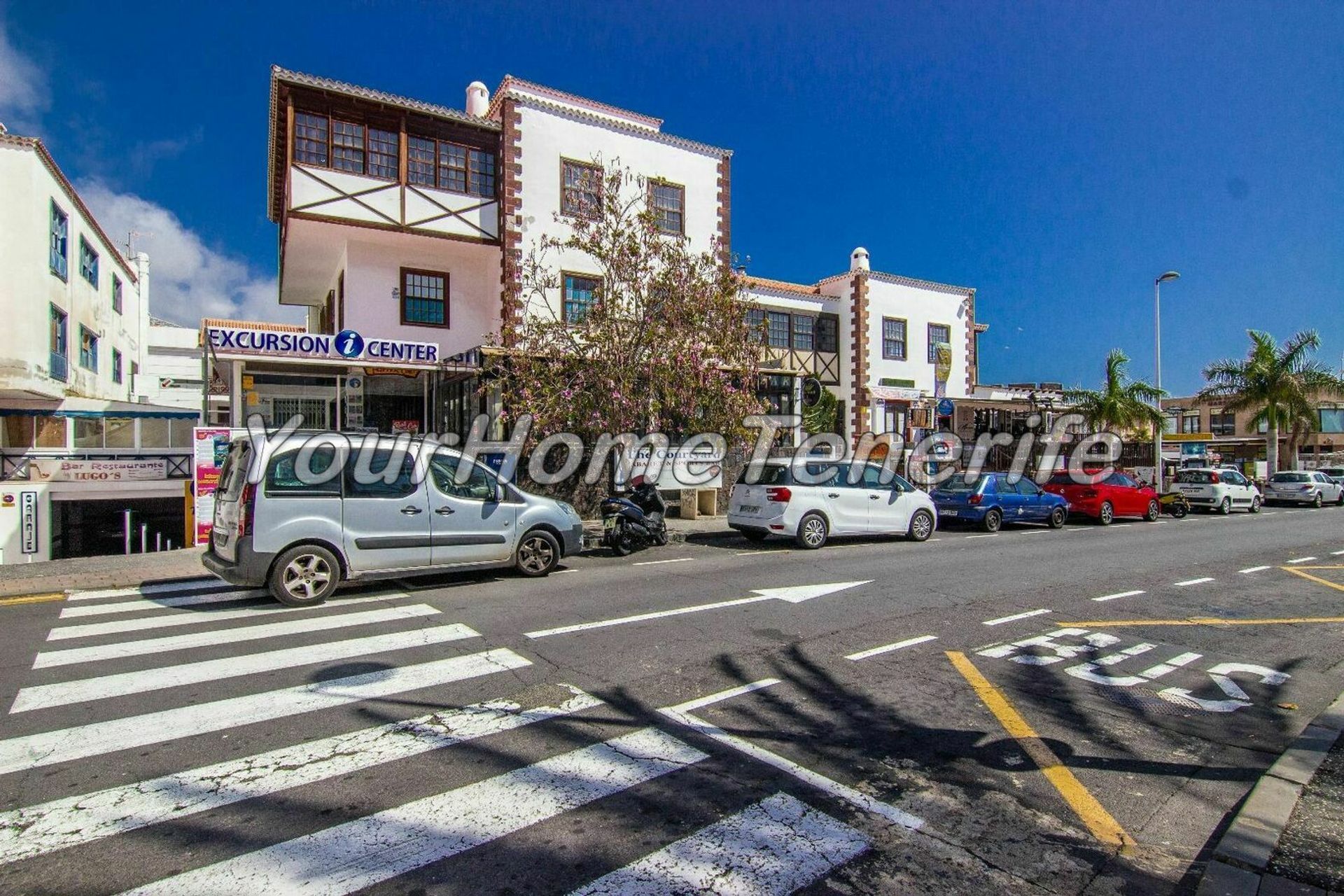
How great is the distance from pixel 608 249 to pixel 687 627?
9.96 meters

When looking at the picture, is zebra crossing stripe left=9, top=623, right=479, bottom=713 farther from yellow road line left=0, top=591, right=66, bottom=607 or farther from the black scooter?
the black scooter

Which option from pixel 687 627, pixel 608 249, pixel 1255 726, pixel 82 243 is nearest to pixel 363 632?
pixel 687 627

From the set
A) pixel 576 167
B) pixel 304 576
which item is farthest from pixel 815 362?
pixel 304 576

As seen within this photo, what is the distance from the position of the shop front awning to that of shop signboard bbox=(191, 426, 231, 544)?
4856 millimetres

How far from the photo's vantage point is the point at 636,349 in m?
14.8

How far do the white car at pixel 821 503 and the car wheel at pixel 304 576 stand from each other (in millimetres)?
7380

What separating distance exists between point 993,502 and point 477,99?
1786 centimetres

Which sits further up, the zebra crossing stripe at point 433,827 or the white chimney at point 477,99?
the white chimney at point 477,99

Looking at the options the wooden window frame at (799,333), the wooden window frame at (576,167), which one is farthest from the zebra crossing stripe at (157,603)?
the wooden window frame at (799,333)

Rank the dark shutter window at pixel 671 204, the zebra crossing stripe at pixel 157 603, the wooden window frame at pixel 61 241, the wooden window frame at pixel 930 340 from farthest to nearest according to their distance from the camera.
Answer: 1. the wooden window frame at pixel 930 340
2. the dark shutter window at pixel 671 204
3. the wooden window frame at pixel 61 241
4. the zebra crossing stripe at pixel 157 603

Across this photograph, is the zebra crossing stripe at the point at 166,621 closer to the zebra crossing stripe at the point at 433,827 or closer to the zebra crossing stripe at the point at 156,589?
the zebra crossing stripe at the point at 156,589

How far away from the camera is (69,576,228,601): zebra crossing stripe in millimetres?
8961

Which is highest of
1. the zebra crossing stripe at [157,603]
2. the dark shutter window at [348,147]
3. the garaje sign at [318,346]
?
the dark shutter window at [348,147]

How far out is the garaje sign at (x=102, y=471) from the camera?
15.2 m
